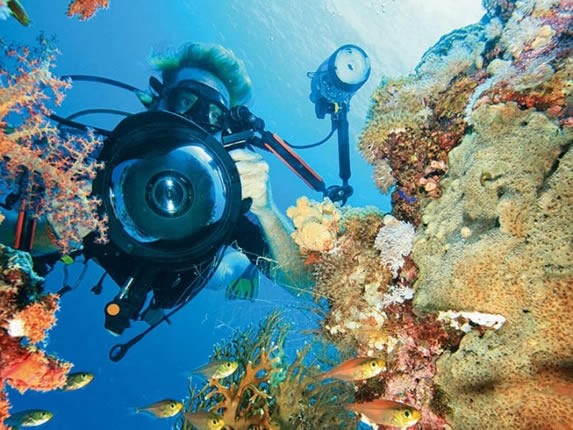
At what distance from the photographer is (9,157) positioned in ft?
9.37

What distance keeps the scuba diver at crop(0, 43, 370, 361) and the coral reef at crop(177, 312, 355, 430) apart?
79 centimetres

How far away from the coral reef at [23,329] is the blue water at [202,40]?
7.44ft

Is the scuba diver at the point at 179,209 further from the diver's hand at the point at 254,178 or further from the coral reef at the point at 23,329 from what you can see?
the coral reef at the point at 23,329

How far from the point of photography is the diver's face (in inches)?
174

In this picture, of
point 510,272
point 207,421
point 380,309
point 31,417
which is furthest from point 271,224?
point 31,417

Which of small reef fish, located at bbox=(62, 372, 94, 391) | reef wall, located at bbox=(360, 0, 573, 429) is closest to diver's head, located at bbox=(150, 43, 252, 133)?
reef wall, located at bbox=(360, 0, 573, 429)

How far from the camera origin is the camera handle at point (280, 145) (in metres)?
3.87

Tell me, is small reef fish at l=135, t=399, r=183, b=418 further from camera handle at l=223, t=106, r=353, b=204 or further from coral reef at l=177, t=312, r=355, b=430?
camera handle at l=223, t=106, r=353, b=204

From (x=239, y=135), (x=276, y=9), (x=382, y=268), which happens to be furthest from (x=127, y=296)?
(x=276, y=9)

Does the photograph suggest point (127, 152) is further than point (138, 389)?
No

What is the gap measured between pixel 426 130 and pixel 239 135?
1849 millimetres

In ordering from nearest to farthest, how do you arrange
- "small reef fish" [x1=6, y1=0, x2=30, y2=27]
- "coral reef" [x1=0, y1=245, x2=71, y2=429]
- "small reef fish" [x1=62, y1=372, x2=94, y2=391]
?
"coral reef" [x1=0, y1=245, x2=71, y2=429]
"small reef fish" [x1=6, y1=0, x2=30, y2=27]
"small reef fish" [x1=62, y1=372, x2=94, y2=391]

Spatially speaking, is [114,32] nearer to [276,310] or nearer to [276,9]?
[276,9]

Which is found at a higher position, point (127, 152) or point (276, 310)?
point (127, 152)
